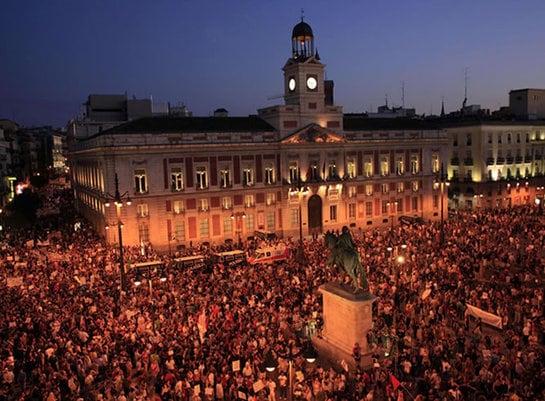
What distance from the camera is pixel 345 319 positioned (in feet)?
60.6

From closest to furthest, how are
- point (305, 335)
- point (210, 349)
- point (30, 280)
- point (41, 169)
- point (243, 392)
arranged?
point (243, 392) → point (210, 349) → point (305, 335) → point (30, 280) → point (41, 169)

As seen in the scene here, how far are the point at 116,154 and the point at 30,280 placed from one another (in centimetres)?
1517

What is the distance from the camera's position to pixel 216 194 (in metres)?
45.2

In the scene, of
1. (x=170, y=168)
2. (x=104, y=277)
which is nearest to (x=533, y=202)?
(x=170, y=168)

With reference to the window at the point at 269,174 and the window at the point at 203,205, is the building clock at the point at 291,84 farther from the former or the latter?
the window at the point at 203,205

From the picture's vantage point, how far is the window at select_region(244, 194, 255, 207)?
1838 inches

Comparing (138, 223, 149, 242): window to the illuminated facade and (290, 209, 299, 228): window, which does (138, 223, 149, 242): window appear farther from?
(290, 209, 299, 228): window

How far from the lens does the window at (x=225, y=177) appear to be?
45.8 meters

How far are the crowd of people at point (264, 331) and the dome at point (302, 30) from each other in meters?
25.6

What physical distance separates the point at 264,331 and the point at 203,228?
25211 millimetres

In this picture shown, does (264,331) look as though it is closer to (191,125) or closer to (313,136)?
(191,125)

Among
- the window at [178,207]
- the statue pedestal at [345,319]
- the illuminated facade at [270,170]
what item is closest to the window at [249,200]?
the illuminated facade at [270,170]

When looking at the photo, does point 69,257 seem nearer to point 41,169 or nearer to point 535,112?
point 535,112

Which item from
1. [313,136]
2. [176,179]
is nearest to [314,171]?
[313,136]
